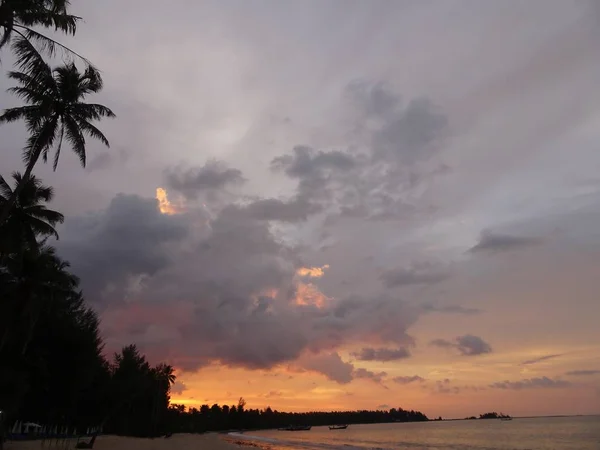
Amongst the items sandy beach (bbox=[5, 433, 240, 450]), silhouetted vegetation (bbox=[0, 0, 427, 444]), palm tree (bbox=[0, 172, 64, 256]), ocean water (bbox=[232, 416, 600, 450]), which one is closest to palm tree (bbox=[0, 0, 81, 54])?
silhouetted vegetation (bbox=[0, 0, 427, 444])

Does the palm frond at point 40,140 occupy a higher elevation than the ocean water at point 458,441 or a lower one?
higher

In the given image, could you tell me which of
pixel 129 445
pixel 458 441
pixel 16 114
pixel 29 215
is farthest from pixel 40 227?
pixel 458 441

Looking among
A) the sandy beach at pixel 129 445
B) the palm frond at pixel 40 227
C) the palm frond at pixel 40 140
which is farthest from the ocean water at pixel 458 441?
the palm frond at pixel 40 140

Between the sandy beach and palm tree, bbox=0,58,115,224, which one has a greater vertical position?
palm tree, bbox=0,58,115,224

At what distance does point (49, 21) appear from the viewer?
1698 centimetres

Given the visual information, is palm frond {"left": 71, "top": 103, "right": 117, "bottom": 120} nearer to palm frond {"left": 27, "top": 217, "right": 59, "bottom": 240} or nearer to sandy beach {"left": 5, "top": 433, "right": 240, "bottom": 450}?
palm frond {"left": 27, "top": 217, "right": 59, "bottom": 240}

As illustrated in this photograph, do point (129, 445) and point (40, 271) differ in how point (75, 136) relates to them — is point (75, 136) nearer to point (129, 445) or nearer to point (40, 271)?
point (40, 271)

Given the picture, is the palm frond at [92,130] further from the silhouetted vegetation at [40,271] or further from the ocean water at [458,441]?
the ocean water at [458,441]

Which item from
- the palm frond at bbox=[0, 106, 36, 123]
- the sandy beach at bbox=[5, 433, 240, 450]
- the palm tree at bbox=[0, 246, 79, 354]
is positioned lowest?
the sandy beach at bbox=[5, 433, 240, 450]

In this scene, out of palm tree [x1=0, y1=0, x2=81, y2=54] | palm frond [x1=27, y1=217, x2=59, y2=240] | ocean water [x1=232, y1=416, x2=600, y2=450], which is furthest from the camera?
ocean water [x1=232, y1=416, x2=600, y2=450]

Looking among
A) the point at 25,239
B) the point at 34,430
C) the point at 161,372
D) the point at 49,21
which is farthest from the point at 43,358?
the point at 161,372

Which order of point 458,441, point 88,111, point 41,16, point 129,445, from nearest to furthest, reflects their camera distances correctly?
point 41,16 → point 88,111 → point 129,445 → point 458,441

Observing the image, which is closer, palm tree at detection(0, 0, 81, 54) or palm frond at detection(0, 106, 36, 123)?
palm tree at detection(0, 0, 81, 54)

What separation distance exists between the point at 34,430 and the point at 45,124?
62.2 metres
